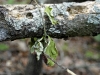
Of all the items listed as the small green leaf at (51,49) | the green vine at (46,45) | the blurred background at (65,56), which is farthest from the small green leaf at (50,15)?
the blurred background at (65,56)

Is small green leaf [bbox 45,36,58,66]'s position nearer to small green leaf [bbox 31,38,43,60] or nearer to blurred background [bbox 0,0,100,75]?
small green leaf [bbox 31,38,43,60]

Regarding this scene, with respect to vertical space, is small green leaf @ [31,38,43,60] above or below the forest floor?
above

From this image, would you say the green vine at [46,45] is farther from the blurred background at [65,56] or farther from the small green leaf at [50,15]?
the blurred background at [65,56]

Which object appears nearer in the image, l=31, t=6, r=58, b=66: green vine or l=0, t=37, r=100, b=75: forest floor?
l=31, t=6, r=58, b=66: green vine

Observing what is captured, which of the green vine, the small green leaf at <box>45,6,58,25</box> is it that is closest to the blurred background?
the green vine

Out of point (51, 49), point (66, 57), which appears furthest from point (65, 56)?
point (51, 49)

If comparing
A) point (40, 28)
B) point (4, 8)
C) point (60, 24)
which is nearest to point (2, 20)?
point (4, 8)

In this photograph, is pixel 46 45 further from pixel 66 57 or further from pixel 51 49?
pixel 66 57

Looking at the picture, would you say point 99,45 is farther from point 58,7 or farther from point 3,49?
point 58,7
